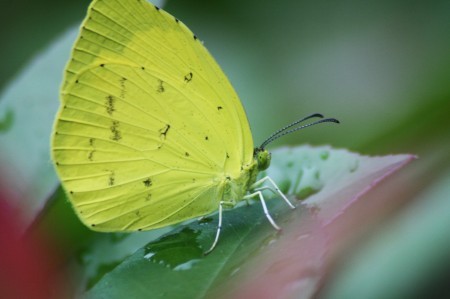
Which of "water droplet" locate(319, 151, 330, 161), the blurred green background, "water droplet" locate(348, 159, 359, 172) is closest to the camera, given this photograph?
"water droplet" locate(348, 159, 359, 172)

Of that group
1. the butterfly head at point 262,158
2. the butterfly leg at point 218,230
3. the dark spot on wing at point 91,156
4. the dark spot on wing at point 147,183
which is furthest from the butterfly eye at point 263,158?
the dark spot on wing at point 91,156

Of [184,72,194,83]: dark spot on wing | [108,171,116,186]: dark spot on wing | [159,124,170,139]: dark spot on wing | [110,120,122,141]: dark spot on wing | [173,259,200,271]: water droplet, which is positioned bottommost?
[108,171,116,186]: dark spot on wing

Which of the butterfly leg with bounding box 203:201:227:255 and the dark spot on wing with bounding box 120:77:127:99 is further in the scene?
the dark spot on wing with bounding box 120:77:127:99

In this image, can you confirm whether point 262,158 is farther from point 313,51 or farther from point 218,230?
point 313,51

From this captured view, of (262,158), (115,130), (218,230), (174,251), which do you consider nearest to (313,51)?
(262,158)

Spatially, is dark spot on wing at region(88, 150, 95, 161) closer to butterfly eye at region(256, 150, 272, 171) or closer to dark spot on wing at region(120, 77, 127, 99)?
dark spot on wing at region(120, 77, 127, 99)

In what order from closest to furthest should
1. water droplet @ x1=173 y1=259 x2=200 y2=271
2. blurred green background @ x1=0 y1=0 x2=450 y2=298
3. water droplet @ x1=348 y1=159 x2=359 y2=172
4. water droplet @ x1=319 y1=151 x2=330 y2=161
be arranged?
water droplet @ x1=173 y1=259 x2=200 y2=271 < water droplet @ x1=348 y1=159 x2=359 y2=172 < water droplet @ x1=319 y1=151 x2=330 y2=161 < blurred green background @ x1=0 y1=0 x2=450 y2=298

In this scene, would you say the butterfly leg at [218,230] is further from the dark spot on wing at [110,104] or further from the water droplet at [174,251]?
the dark spot on wing at [110,104]

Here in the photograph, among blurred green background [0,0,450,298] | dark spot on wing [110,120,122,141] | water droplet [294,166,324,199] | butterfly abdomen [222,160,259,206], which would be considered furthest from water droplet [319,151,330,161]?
dark spot on wing [110,120,122,141]

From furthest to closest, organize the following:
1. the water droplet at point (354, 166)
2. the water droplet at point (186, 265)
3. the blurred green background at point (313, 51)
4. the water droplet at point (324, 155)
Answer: the blurred green background at point (313, 51), the water droplet at point (324, 155), the water droplet at point (354, 166), the water droplet at point (186, 265)

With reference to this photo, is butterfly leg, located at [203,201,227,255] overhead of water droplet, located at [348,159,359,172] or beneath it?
beneath
